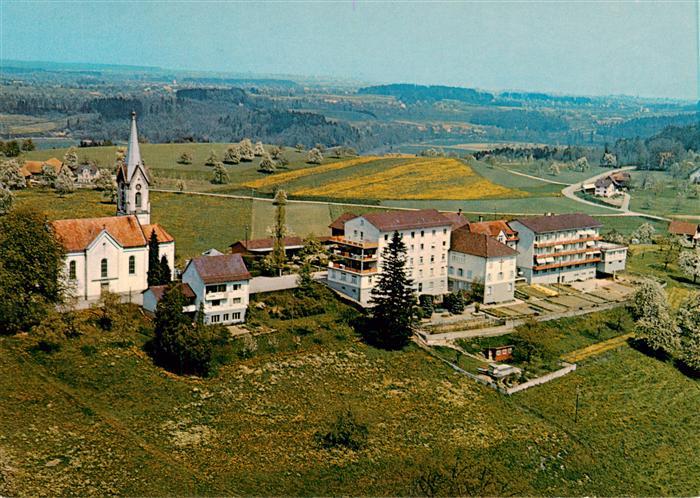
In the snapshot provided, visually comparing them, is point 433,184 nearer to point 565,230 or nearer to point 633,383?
point 565,230

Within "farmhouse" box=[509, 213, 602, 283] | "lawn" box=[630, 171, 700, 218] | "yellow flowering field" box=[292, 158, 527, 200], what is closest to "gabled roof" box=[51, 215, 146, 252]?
"farmhouse" box=[509, 213, 602, 283]

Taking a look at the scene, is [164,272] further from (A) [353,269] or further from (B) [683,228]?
(B) [683,228]

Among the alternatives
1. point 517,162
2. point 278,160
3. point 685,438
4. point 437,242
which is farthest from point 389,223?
point 517,162

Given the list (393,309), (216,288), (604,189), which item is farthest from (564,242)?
(604,189)

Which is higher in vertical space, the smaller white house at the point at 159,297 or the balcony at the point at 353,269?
the balcony at the point at 353,269

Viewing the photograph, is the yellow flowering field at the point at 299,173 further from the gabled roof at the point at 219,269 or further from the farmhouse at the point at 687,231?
the gabled roof at the point at 219,269

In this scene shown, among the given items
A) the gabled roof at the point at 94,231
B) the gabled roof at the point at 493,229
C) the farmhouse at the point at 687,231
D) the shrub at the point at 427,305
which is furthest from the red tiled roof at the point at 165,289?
the farmhouse at the point at 687,231

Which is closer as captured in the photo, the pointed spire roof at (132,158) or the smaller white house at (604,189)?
the pointed spire roof at (132,158)
